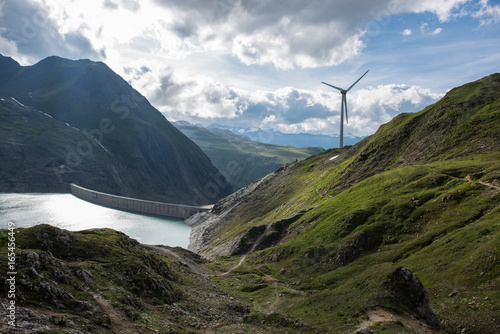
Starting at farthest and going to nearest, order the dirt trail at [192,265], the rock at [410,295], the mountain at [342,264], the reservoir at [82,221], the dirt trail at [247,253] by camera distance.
Result: the reservoir at [82,221] → the dirt trail at [247,253] → the dirt trail at [192,265] → the rock at [410,295] → the mountain at [342,264]

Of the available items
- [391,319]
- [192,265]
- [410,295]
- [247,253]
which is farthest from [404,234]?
[192,265]

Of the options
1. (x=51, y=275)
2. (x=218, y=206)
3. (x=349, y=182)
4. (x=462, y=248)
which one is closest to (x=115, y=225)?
(x=218, y=206)

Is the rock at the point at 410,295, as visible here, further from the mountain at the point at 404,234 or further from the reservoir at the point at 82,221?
the reservoir at the point at 82,221

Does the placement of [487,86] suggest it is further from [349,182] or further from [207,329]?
[207,329]

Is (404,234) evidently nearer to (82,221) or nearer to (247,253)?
→ (247,253)

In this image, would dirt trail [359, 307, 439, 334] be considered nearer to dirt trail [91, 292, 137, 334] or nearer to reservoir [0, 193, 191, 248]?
dirt trail [91, 292, 137, 334]

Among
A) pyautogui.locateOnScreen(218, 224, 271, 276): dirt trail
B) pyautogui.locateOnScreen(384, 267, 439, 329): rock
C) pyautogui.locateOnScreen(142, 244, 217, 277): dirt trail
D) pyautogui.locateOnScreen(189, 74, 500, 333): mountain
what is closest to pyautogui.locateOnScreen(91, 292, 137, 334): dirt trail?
A: pyautogui.locateOnScreen(189, 74, 500, 333): mountain

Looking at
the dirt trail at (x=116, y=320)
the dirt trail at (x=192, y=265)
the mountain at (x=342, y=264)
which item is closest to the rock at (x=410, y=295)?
the mountain at (x=342, y=264)
